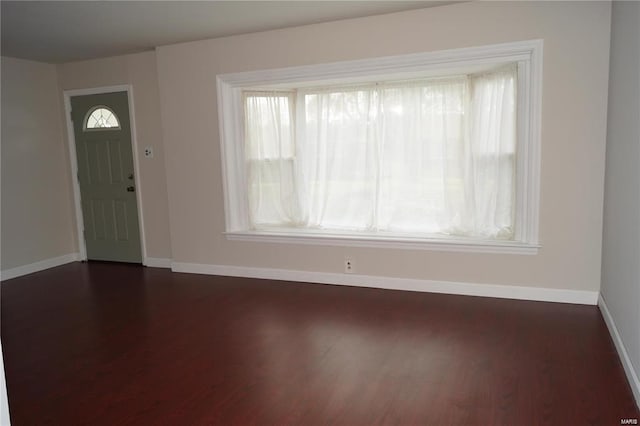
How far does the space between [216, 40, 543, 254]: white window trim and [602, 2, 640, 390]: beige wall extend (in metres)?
0.52

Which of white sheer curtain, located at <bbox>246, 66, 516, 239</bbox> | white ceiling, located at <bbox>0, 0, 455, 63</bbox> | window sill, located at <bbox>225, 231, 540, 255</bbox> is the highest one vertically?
white ceiling, located at <bbox>0, 0, 455, 63</bbox>

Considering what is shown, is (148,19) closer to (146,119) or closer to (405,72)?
(146,119)

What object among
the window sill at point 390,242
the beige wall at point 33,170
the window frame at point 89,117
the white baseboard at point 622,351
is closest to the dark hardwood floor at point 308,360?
the white baseboard at point 622,351

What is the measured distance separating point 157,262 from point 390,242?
9.62 ft

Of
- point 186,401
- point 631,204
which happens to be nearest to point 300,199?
point 186,401

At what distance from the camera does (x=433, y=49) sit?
4.01m

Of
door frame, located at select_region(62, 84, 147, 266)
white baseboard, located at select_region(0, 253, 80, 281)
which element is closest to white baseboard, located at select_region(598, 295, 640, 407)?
door frame, located at select_region(62, 84, 147, 266)

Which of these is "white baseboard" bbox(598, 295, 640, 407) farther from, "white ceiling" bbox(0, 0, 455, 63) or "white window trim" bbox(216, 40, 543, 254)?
"white ceiling" bbox(0, 0, 455, 63)

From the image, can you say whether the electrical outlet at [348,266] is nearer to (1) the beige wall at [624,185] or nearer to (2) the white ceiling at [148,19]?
(1) the beige wall at [624,185]

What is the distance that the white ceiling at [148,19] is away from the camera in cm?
370

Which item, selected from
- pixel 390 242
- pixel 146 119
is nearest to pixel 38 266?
pixel 146 119

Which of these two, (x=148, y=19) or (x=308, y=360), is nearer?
(x=308, y=360)

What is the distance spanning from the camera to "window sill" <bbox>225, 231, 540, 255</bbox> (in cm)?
397

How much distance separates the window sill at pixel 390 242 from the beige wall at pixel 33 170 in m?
2.55
